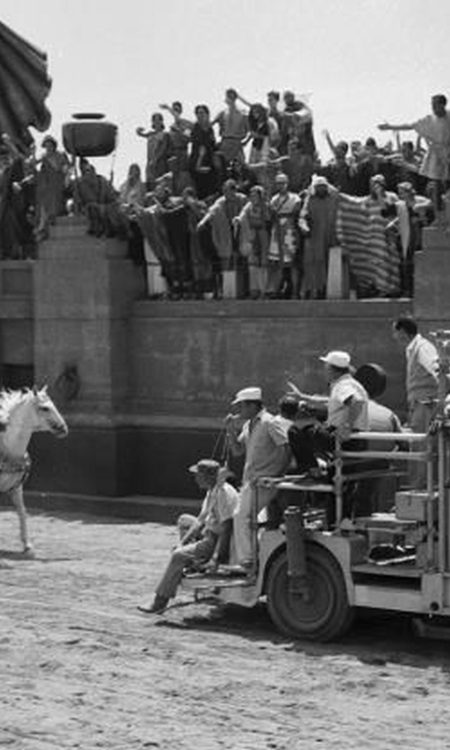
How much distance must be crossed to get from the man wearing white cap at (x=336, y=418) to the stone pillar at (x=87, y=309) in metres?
10.3

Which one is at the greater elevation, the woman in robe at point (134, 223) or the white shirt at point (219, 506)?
the woman in robe at point (134, 223)

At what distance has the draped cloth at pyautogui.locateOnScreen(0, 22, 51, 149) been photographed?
2728 centimetres

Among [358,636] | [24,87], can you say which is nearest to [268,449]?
[358,636]

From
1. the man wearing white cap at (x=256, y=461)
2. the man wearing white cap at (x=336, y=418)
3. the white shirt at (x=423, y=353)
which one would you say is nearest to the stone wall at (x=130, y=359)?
the white shirt at (x=423, y=353)

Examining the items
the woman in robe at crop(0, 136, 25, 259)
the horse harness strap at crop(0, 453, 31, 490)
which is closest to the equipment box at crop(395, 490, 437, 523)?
the horse harness strap at crop(0, 453, 31, 490)

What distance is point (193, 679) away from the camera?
14609 mm

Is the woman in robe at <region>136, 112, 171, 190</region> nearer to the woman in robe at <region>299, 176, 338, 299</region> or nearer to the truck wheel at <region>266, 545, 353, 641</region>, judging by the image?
the woman in robe at <region>299, 176, 338, 299</region>

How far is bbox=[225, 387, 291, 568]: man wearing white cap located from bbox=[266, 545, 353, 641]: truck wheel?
0.46 meters

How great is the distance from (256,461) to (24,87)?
12535 millimetres

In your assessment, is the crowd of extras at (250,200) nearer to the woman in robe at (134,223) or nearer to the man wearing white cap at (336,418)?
the woman in robe at (134,223)

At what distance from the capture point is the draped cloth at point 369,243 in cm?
2339

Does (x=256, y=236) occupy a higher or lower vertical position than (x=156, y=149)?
lower

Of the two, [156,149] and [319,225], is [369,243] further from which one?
[156,149]

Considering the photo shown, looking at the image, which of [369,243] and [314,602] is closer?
[314,602]
